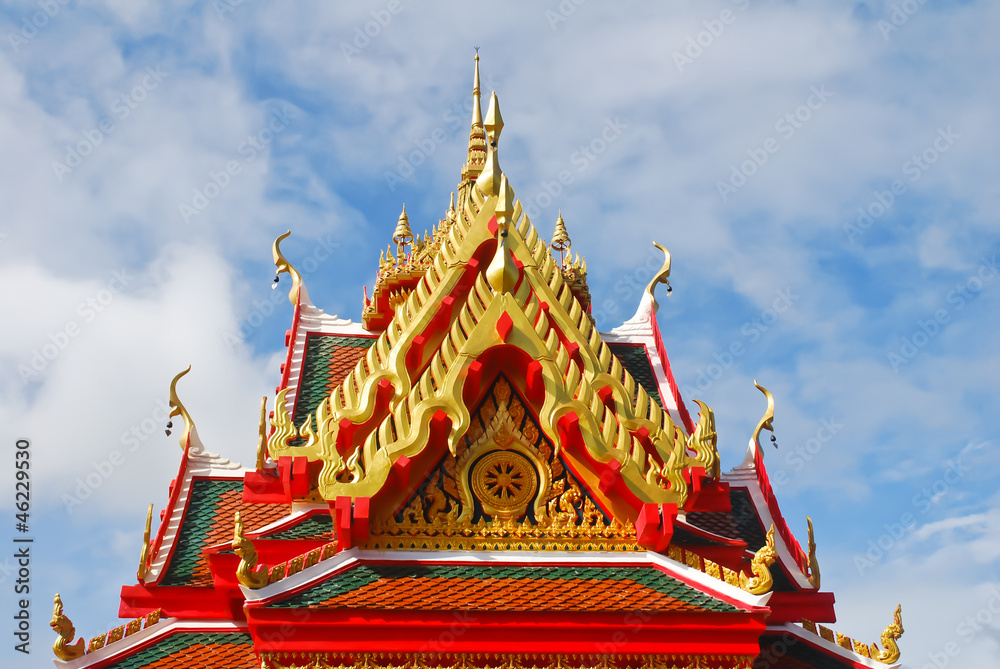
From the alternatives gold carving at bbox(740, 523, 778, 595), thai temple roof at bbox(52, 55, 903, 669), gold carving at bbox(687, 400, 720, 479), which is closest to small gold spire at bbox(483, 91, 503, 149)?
thai temple roof at bbox(52, 55, 903, 669)

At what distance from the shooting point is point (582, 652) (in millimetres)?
8375

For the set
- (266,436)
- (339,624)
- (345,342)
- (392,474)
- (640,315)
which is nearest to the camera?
(339,624)

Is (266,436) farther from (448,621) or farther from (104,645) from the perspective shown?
(448,621)

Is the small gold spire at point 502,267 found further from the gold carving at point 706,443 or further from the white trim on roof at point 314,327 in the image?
the white trim on roof at point 314,327

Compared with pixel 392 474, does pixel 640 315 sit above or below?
above

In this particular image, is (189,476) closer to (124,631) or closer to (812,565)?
(124,631)

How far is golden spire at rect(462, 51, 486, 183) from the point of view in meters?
16.6

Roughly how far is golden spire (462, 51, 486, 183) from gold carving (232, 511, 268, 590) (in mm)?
9363

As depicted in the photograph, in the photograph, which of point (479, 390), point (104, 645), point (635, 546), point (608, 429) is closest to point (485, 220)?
point (479, 390)

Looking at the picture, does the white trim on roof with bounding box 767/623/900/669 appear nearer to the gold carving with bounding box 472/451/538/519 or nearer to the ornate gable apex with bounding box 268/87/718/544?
the ornate gable apex with bounding box 268/87/718/544

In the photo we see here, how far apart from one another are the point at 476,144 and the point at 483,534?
30.1ft

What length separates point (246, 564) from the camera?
819 centimetres

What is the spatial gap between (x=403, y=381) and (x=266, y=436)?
204 centimetres

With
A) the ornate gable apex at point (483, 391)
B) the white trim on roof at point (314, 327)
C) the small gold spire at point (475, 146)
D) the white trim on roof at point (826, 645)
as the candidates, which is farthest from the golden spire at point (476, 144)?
the white trim on roof at point (826, 645)
